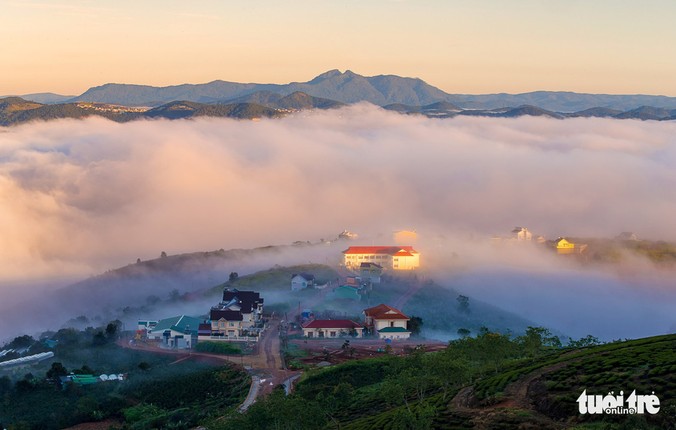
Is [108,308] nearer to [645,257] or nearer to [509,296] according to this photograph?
[509,296]

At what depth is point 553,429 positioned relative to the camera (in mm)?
30734

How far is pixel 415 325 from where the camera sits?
75.4m

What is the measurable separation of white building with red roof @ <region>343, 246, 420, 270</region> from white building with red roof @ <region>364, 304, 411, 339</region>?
2051cm

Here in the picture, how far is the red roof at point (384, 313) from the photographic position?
2950 inches

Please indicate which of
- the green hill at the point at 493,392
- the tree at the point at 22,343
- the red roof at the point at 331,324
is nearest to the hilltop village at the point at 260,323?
the red roof at the point at 331,324

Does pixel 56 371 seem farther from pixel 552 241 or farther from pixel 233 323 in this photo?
pixel 552 241

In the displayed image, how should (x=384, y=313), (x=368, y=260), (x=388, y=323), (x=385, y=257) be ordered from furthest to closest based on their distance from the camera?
1. (x=368, y=260)
2. (x=385, y=257)
3. (x=384, y=313)
4. (x=388, y=323)

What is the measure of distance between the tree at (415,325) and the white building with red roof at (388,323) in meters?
0.42

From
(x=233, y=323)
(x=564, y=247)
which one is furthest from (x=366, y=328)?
(x=564, y=247)

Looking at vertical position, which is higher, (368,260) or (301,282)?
(368,260)

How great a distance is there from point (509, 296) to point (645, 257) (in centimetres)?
2796

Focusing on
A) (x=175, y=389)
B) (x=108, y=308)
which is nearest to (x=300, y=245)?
(x=108, y=308)

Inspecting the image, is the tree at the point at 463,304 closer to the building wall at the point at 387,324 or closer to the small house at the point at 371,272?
the building wall at the point at 387,324

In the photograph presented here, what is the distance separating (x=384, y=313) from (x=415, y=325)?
2895 millimetres
